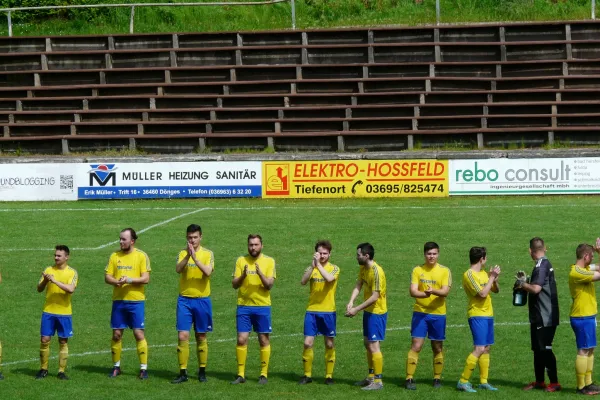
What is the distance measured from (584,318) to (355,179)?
20.2 meters

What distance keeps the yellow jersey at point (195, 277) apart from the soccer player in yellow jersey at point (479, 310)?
13.4 feet

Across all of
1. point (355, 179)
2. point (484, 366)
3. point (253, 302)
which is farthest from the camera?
point (355, 179)

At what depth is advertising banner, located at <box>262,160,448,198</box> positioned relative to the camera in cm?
3469

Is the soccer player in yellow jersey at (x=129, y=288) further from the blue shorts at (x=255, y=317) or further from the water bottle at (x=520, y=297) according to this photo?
the water bottle at (x=520, y=297)

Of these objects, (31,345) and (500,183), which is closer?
(31,345)

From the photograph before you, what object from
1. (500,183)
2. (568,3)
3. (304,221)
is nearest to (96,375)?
(304,221)

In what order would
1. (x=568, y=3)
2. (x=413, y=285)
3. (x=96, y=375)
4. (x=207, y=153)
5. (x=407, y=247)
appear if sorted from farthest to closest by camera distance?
(x=568, y=3) < (x=207, y=153) < (x=407, y=247) < (x=96, y=375) < (x=413, y=285)

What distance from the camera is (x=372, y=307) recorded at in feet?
51.2

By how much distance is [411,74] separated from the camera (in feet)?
140

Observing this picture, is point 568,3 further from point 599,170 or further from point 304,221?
point 304,221

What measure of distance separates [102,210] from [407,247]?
11404 mm

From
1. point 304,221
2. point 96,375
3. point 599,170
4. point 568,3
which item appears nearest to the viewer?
point 96,375

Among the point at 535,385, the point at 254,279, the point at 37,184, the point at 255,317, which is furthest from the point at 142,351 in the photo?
the point at 37,184

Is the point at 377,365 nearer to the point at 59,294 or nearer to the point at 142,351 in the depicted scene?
the point at 142,351
